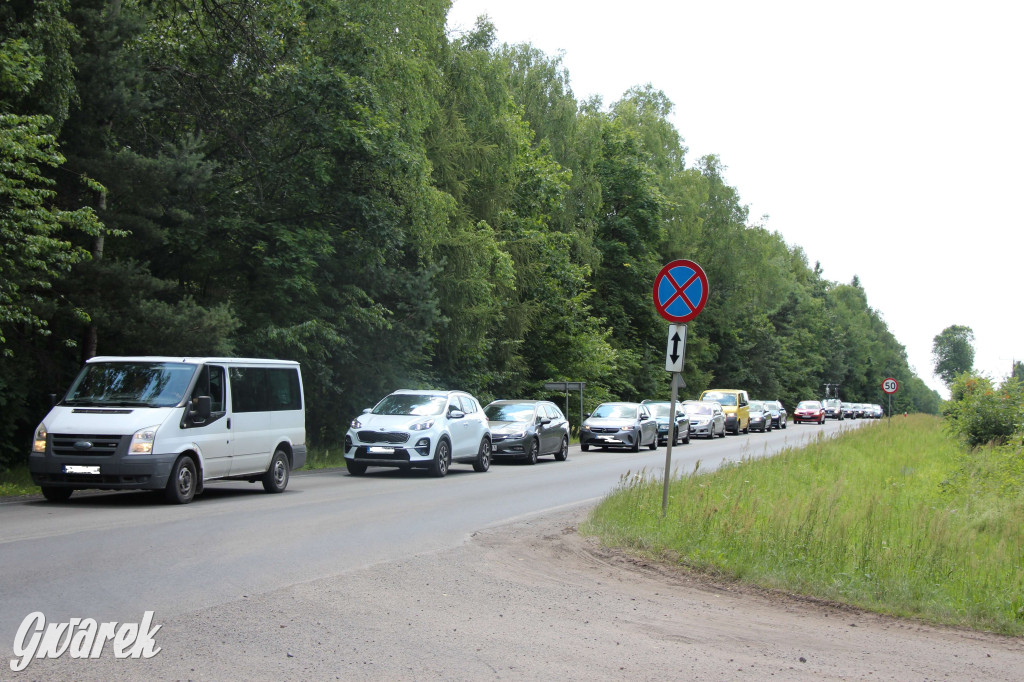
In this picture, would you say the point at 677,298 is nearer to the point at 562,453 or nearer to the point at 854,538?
the point at 854,538

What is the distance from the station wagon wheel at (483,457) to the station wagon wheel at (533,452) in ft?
9.34

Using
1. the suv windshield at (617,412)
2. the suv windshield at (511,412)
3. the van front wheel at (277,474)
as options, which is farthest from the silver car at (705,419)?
the van front wheel at (277,474)

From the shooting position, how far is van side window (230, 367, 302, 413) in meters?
15.6

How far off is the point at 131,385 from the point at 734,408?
123ft

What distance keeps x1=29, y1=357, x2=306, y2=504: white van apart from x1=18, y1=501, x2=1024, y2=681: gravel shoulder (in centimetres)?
598

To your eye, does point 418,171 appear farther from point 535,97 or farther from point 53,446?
point 535,97

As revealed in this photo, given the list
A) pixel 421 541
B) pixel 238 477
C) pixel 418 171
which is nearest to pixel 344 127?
pixel 418 171

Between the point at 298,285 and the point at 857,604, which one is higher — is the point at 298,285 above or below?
above

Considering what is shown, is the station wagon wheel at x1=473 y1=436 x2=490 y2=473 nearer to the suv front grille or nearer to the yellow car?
the suv front grille

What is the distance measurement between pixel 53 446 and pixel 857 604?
34.8 feet

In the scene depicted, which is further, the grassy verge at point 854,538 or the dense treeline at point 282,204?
the dense treeline at point 282,204

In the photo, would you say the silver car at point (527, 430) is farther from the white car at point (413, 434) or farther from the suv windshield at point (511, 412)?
the white car at point (413, 434)

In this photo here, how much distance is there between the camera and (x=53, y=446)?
1330 centimetres

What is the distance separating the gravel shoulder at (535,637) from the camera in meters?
5.67
